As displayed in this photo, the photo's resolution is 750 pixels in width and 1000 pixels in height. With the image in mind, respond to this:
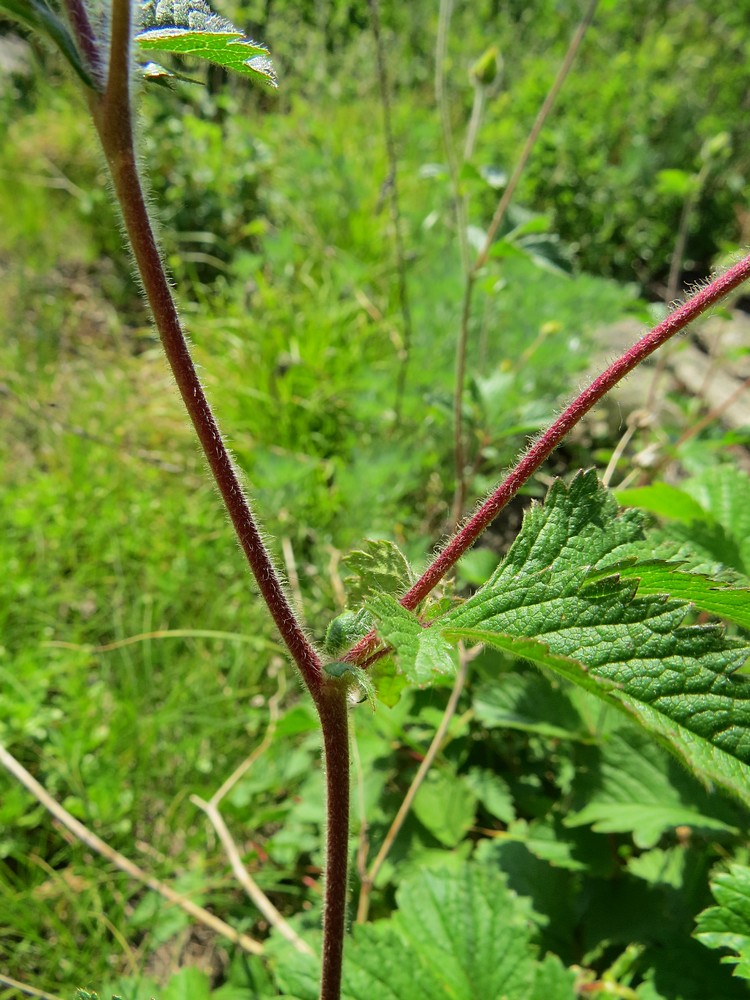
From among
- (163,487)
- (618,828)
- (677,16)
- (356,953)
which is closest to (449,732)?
(618,828)

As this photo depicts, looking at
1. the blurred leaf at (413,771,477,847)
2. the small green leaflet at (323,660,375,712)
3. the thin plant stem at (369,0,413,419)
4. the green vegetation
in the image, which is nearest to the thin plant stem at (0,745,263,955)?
the green vegetation

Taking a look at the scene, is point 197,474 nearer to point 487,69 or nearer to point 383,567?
point 487,69

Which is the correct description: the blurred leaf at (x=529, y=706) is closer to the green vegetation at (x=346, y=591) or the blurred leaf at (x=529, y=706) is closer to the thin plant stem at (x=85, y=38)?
the green vegetation at (x=346, y=591)

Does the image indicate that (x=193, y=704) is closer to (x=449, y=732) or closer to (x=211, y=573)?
(x=211, y=573)

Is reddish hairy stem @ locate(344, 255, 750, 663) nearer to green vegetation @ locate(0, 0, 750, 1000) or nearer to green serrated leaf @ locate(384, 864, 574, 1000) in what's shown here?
green vegetation @ locate(0, 0, 750, 1000)

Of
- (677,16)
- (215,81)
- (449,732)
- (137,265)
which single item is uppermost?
(677,16)

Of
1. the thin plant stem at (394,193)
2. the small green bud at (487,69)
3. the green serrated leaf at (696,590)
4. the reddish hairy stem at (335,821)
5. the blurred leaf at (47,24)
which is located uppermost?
the small green bud at (487,69)

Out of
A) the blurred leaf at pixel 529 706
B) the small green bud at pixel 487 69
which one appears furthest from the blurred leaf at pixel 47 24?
the small green bud at pixel 487 69

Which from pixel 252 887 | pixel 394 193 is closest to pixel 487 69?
pixel 394 193
